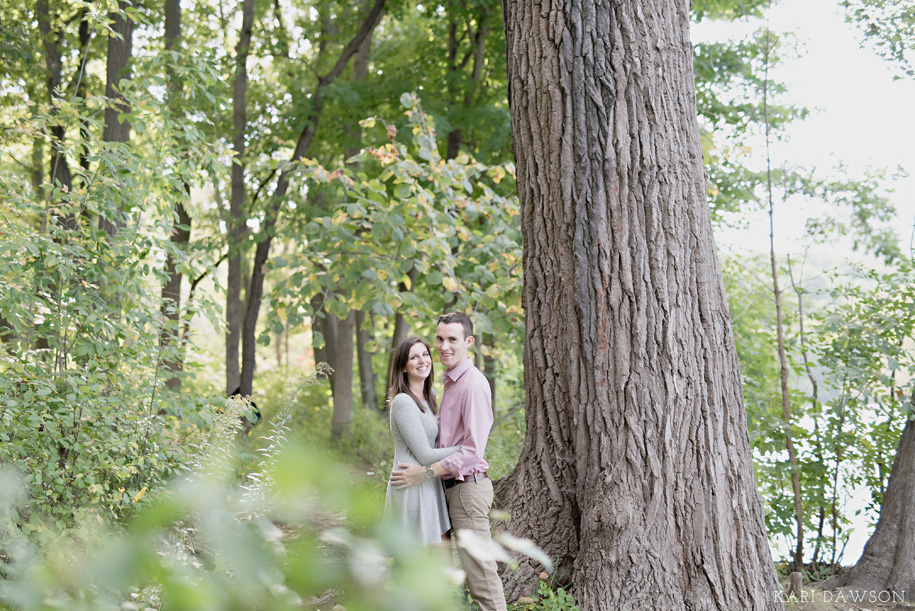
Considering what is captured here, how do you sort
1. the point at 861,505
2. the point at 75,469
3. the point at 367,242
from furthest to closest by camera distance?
the point at 367,242
the point at 861,505
the point at 75,469

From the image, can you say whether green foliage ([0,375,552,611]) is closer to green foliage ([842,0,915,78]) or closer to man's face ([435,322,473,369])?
man's face ([435,322,473,369])

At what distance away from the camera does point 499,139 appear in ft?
34.6

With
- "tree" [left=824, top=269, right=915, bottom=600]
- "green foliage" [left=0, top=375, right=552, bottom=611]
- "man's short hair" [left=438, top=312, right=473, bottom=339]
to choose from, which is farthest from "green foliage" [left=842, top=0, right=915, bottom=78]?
"green foliage" [left=0, top=375, right=552, bottom=611]

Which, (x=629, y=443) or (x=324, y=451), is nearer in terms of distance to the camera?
(x=324, y=451)

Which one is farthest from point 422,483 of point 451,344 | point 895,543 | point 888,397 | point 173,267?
point 173,267

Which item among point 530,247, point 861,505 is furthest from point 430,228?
point 861,505

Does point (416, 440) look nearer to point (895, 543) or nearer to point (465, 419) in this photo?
point (465, 419)

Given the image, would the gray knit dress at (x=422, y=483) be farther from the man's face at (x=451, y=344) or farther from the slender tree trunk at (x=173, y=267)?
the slender tree trunk at (x=173, y=267)

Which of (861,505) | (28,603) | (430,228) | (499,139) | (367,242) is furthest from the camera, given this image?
(499,139)

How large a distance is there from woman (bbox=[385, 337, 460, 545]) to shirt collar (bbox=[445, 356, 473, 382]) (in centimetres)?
14

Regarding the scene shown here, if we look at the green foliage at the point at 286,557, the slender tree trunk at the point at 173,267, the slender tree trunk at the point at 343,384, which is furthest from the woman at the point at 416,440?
the slender tree trunk at the point at 343,384

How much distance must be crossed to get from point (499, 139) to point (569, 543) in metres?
7.73

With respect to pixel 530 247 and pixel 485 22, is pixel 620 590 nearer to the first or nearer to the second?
pixel 530 247

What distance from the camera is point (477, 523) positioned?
11.8ft
